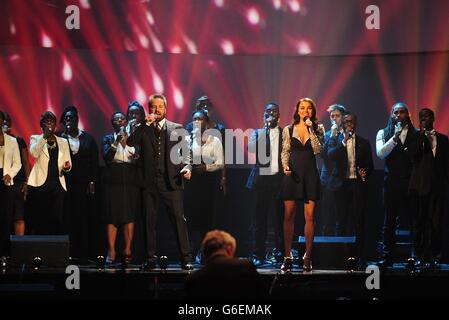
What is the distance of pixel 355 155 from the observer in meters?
9.87

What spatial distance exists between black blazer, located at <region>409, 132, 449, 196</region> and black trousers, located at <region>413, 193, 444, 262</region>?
0.10 m

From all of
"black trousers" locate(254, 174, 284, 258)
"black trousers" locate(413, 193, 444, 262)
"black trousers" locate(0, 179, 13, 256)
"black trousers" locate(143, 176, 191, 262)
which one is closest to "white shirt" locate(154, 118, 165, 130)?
"black trousers" locate(143, 176, 191, 262)

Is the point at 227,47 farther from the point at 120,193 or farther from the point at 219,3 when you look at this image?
the point at 120,193

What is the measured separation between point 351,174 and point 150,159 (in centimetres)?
240

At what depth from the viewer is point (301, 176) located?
8.74 m

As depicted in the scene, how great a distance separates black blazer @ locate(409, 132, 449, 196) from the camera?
30.6ft

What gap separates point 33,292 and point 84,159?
2.22 m

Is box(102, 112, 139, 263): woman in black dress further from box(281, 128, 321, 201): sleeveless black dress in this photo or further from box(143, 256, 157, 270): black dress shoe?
box(281, 128, 321, 201): sleeveless black dress

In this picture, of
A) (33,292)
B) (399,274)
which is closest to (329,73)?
(399,274)

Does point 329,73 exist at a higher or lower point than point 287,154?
higher

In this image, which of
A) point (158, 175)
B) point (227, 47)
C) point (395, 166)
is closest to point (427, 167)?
point (395, 166)

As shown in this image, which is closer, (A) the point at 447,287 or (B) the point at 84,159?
(A) the point at 447,287

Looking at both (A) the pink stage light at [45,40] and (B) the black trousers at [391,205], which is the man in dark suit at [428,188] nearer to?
(B) the black trousers at [391,205]
